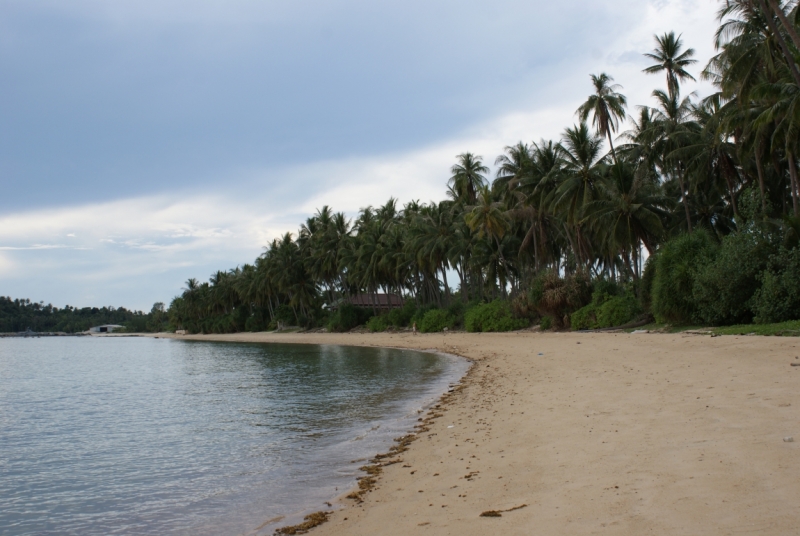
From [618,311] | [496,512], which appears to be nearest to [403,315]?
[618,311]

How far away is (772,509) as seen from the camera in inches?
156

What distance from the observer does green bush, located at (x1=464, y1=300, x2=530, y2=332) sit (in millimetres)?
38406

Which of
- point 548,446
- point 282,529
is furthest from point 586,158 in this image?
point 282,529

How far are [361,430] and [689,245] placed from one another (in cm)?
1959

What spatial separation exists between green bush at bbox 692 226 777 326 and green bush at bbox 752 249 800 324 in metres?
0.50

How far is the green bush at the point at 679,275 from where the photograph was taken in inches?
934

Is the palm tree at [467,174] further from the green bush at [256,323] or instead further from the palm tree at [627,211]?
the green bush at [256,323]

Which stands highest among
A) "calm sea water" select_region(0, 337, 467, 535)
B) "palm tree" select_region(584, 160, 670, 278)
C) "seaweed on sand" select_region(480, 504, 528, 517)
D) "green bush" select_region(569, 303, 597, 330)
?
"palm tree" select_region(584, 160, 670, 278)

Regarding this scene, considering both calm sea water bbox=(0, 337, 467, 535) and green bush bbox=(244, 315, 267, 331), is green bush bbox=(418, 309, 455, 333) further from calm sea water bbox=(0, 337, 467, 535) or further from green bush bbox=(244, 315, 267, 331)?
green bush bbox=(244, 315, 267, 331)

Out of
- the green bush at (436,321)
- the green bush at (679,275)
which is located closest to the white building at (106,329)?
the green bush at (436,321)

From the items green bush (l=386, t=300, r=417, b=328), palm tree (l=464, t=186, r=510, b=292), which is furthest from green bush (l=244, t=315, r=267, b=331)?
palm tree (l=464, t=186, r=510, b=292)

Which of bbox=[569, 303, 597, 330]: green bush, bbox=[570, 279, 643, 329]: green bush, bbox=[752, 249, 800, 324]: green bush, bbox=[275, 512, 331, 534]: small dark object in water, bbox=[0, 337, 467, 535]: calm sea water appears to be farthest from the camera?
bbox=[569, 303, 597, 330]: green bush

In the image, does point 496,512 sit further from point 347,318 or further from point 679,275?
point 347,318

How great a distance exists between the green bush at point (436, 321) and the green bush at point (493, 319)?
4090mm
